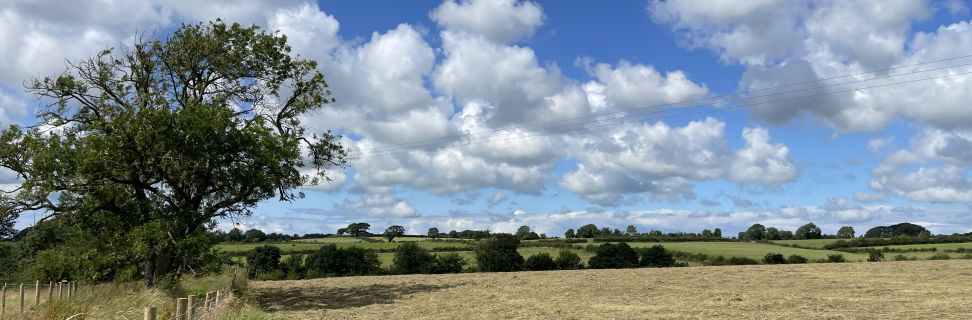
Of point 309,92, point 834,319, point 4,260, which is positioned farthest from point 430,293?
point 4,260

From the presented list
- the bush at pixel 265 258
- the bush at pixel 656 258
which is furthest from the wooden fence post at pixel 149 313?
the bush at pixel 265 258

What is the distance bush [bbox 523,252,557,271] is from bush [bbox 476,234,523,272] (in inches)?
24.2

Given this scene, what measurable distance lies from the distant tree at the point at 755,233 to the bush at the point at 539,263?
4742 cm

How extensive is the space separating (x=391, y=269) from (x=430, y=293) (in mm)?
24844

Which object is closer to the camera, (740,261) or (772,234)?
(740,261)

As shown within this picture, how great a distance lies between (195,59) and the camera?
77.5 feet

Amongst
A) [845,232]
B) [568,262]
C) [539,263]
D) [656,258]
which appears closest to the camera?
[656,258]

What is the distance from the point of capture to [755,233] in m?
88.6

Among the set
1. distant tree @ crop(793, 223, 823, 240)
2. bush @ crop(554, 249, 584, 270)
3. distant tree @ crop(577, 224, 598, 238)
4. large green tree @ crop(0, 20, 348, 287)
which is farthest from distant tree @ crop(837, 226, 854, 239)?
large green tree @ crop(0, 20, 348, 287)

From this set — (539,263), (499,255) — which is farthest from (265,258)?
(539,263)

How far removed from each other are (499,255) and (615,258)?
8711 mm

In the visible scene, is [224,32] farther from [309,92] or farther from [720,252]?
[720,252]

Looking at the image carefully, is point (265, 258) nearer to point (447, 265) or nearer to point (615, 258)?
point (447, 265)

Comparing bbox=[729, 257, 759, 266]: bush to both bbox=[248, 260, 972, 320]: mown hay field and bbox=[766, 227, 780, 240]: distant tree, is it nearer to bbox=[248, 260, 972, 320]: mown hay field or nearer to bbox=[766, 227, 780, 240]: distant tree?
bbox=[248, 260, 972, 320]: mown hay field
